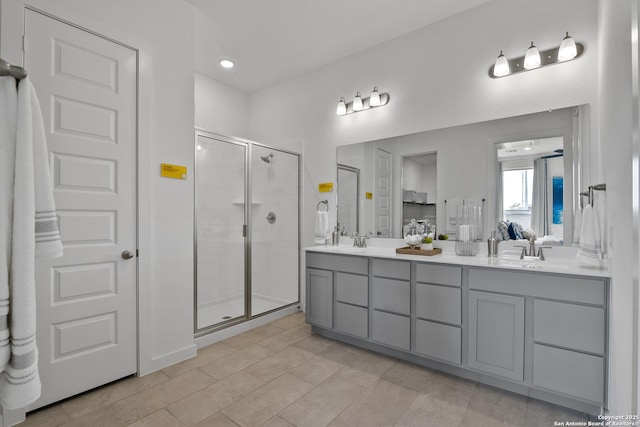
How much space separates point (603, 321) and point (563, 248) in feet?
2.18

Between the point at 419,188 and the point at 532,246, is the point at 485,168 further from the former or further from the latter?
the point at 532,246

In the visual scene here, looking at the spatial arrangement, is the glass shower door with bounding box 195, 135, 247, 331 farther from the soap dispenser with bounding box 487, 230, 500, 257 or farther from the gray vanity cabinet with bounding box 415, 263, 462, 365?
the soap dispenser with bounding box 487, 230, 500, 257

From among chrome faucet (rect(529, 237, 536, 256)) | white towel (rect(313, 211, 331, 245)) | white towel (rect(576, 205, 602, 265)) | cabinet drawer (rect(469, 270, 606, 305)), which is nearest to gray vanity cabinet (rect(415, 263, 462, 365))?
cabinet drawer (rect(469, 270, 606, 305))

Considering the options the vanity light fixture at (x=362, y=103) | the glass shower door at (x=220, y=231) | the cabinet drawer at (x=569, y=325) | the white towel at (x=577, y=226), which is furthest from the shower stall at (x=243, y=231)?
the white towel at (x=577, y=226)

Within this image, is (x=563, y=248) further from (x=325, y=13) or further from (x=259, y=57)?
(x=259, y=57)

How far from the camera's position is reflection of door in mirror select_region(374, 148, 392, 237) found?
306 centimetres

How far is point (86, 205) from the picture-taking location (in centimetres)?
198

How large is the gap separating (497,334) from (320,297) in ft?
4.98

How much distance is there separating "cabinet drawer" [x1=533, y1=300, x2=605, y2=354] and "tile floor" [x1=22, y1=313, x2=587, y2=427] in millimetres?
451

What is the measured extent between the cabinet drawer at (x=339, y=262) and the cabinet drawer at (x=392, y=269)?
10 centimetres

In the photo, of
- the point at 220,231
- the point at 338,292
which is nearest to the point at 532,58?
the point at 338,292

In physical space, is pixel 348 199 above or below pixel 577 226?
above

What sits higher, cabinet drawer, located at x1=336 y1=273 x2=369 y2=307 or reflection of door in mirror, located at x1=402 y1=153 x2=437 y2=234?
reflection of door in mirror, located at x1=402 y1=153 x2=437 y2=234

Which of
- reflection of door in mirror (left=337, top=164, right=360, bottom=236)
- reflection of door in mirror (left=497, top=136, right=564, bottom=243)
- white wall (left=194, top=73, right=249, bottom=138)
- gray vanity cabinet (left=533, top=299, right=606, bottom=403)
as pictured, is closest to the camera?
gray vanity cabinet (left=533, top=299, right=606, bottom=403)
